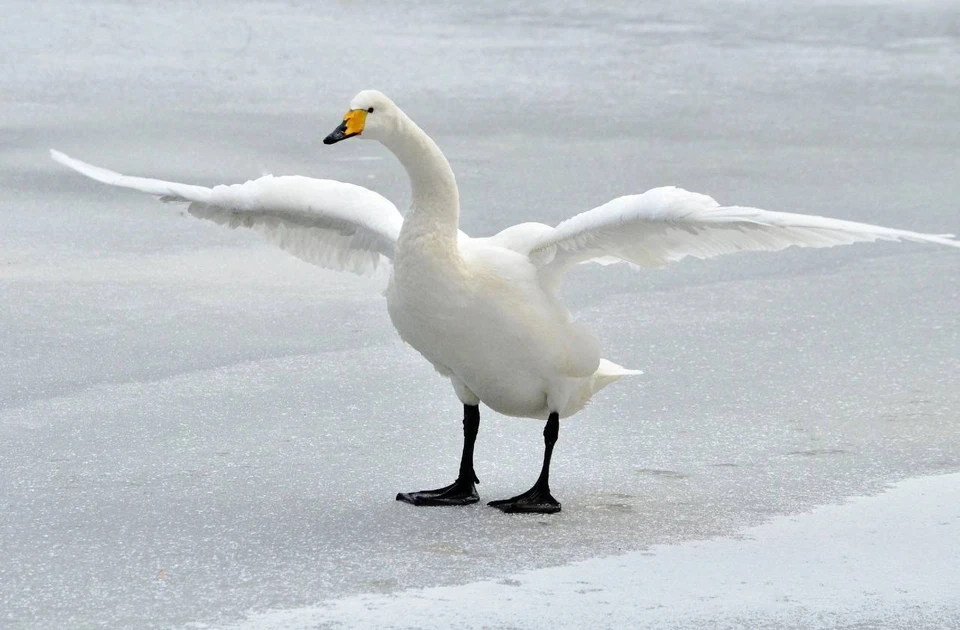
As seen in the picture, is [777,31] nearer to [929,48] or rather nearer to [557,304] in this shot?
[929,48]

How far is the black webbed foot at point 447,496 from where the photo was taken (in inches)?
185

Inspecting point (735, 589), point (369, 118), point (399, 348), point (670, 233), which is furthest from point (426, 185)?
point (399, 348)

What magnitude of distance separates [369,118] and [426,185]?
255 millimetres

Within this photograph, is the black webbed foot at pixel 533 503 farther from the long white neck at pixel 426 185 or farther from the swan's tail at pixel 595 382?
the long white neck at pixel 426 185

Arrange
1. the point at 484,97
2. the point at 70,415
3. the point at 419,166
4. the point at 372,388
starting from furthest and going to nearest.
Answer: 1. the point at 484,97
2. the point at 372,388
3. the point at 70,415
4. the point at 419,166

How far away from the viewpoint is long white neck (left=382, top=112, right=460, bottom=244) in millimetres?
4523

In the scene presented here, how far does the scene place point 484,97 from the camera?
12.4m

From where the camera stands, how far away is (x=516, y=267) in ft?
15.3

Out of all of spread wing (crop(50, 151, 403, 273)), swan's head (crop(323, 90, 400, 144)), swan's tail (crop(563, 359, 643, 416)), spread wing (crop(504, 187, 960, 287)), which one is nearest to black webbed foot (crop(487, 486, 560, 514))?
swan's tail (crop(563, 359, 643, 416))

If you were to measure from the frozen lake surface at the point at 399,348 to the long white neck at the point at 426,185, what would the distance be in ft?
2.68

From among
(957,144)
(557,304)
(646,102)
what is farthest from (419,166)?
(646,102)

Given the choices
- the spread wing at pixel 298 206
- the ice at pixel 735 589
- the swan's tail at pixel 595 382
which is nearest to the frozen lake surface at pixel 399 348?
the ice at pixel 735 589

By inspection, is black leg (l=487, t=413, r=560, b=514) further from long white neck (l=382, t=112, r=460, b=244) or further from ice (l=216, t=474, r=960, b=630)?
long white neck (l=382, t=112, r=460, b=244)

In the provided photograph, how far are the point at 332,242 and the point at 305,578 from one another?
1.66 meters
